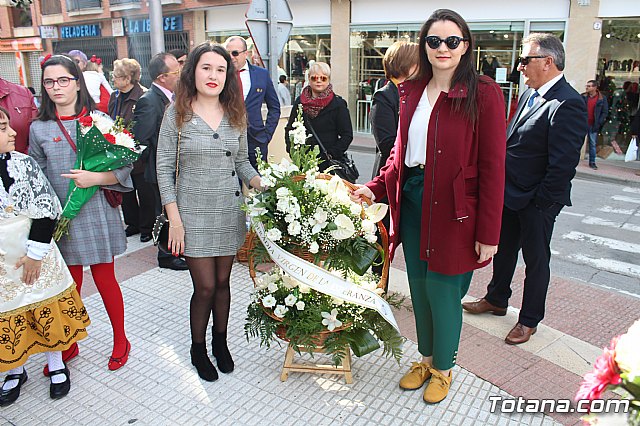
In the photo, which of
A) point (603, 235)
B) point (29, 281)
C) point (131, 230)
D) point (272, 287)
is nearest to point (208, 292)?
point (272, 287)

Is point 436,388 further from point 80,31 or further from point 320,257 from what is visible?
point 80,31

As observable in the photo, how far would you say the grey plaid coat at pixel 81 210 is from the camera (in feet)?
9.99

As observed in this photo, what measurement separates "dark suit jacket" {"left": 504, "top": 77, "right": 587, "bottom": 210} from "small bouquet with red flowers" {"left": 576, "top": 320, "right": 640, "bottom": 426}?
2055mm

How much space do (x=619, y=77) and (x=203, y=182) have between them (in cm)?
1329

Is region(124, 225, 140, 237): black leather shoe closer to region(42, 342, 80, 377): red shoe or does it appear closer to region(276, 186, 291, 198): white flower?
region(42, 342, 80, 377): red shoe

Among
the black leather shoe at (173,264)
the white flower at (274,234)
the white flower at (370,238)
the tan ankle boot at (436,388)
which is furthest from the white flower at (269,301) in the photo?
the black leather shoe at (173,264)

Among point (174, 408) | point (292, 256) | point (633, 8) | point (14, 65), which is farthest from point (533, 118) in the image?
point (14, 65)

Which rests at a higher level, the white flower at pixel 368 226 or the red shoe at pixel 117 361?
the white flower at pixel 368 226

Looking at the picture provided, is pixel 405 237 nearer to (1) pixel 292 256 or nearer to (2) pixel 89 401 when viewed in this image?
(1) pixel 292 256

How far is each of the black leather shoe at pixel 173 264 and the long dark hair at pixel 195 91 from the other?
7.56ft

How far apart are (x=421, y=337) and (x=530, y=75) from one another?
1916 mm

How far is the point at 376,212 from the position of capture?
2859 millimetres

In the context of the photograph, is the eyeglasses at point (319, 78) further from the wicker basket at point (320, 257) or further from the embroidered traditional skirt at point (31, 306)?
the embroidered traditional skirt at point (31, 306)

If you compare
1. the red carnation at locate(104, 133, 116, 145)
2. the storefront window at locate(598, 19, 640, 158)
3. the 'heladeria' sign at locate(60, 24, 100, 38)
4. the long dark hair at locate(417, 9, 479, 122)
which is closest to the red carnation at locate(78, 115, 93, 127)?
the red carnation at locate(104, 133, 116, 145)
